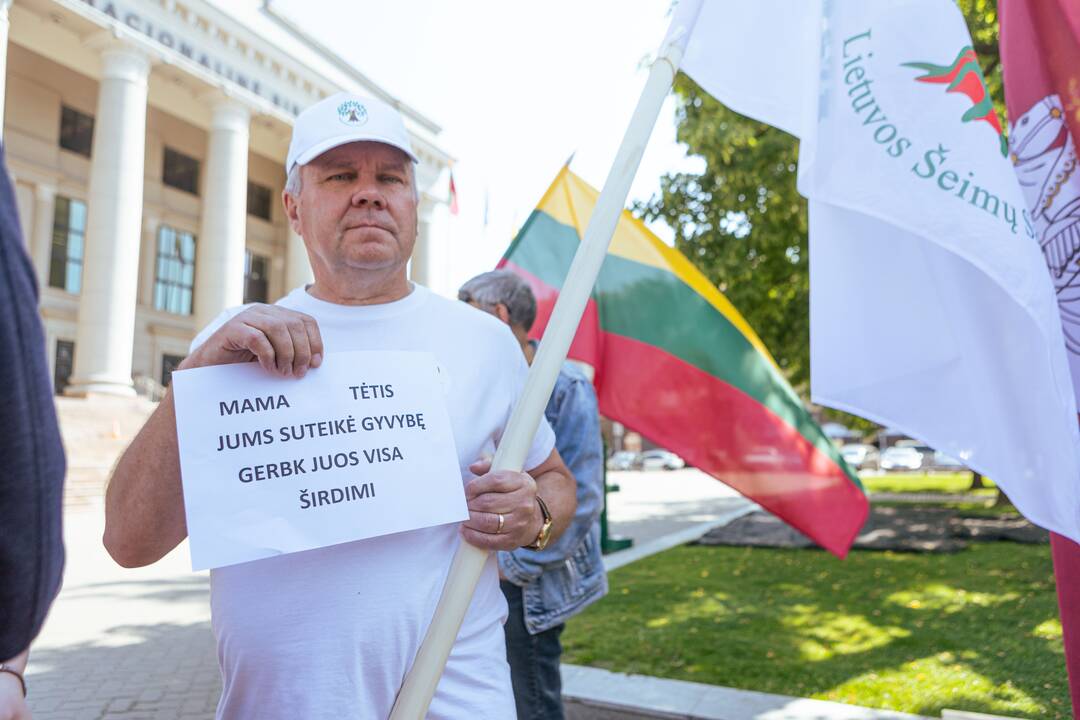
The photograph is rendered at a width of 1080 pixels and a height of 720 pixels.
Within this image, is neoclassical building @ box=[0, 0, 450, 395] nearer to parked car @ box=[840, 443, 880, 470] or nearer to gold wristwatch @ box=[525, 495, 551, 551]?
gold wristwatch @ box=[525, 495, 551, 551]

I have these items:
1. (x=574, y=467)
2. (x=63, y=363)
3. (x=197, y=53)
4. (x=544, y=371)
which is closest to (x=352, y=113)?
(x=544, y=371)

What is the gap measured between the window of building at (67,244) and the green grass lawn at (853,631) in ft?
85.5

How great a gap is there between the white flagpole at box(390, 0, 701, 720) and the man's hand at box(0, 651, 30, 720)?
0.56 meters

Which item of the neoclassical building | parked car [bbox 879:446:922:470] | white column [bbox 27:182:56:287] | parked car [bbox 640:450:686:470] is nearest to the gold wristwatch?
the neoclassical building

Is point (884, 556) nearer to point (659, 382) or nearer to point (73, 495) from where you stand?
point (659, 382)

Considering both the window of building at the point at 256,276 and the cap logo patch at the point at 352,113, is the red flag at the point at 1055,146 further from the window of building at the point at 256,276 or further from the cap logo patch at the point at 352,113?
the window of building at the point at 256,276

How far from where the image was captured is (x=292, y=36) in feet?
102

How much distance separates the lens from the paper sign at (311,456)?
1.39 meters

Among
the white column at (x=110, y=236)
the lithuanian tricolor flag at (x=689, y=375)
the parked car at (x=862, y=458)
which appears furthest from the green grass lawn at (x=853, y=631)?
the parked car at (x=862, y=458)

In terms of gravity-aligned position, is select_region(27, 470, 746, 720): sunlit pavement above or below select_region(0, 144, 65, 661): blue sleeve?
below

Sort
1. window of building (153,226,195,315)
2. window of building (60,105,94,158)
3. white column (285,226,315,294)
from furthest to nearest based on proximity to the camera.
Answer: white column (285,226,315,294), window of building (153,226,195,315), window of building (60,105,94,158)

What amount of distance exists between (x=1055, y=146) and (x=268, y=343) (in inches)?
96.8

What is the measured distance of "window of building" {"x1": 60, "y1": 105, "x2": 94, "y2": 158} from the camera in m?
28.2

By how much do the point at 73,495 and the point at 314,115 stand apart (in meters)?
16.9
